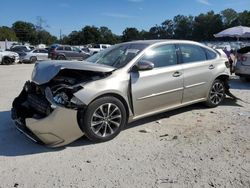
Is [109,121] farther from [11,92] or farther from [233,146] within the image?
[11,92]

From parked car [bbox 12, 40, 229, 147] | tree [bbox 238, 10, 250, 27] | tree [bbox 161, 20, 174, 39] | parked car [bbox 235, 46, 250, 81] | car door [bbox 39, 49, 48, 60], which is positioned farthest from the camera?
tree [bbox 161, 20, 174, 39]

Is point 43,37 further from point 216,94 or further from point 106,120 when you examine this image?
point 106,120

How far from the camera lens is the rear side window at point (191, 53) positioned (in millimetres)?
6294

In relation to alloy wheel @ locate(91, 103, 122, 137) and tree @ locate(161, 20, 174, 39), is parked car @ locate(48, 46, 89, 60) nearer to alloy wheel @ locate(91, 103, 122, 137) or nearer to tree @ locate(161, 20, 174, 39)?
alloy wheel @ locate(91, 103, 122, 137)

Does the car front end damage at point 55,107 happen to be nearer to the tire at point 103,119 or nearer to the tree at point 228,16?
the tire at point 103,119

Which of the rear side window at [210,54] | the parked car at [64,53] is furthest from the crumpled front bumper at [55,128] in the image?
the parked car at [64,53]

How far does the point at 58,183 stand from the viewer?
3705mm

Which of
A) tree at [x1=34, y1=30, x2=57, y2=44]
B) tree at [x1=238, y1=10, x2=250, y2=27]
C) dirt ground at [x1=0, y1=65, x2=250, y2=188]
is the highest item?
tree at [x1=238, y1=10, x2=250, y2=27]

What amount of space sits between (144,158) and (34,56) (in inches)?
991

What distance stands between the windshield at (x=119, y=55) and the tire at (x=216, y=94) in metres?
2.09

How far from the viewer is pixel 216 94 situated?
709 cm

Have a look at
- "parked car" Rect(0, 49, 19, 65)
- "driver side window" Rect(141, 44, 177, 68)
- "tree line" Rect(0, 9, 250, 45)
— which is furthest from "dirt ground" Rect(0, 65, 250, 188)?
"tree line" Rect(0, 9, 250, 45)

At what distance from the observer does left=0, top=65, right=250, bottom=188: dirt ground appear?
12.3 ft

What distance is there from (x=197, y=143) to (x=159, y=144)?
596 millimetres
